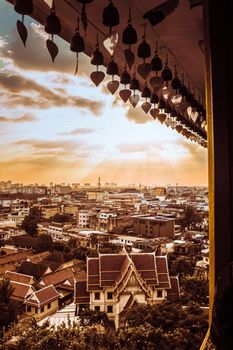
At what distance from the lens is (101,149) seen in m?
3.18

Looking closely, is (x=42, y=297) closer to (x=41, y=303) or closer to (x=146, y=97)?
(x=41, y=303)

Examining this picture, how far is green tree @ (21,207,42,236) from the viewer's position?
2.49 m

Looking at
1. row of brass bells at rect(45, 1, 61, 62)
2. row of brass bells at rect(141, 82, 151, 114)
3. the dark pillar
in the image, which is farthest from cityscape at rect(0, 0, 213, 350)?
row of brass bells at rect(45, 1, 61, 62)

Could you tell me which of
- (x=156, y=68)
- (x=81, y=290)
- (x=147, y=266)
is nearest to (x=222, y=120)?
(x=156, y=68)

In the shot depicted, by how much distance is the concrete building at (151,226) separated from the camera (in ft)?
11.0

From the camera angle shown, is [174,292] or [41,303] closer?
[41,303]

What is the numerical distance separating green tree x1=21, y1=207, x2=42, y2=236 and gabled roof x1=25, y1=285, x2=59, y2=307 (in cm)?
48

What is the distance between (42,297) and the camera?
2668 millimetres

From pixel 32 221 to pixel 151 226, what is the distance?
125 cm

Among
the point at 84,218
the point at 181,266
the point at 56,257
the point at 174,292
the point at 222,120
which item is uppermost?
the point at 222,120

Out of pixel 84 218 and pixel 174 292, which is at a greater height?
pixel 84 218

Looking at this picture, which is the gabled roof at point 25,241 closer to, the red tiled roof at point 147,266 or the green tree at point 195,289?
the red tiled roof at point 147,266

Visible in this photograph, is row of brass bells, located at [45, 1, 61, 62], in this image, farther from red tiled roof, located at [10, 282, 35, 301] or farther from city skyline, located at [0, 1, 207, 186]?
red tiled roof, located at [10, 282, 35, 301]

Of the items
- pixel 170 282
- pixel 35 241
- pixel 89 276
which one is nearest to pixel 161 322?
pixel 170 282
